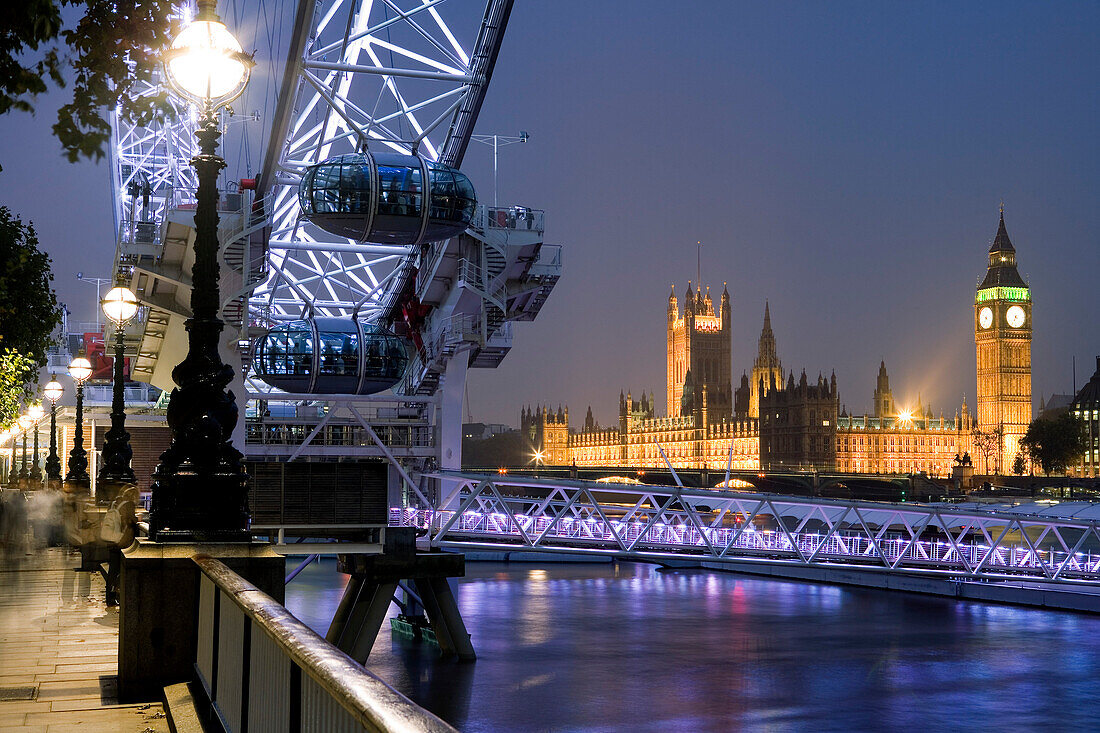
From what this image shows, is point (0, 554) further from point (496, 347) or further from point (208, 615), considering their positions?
point (496, 347)

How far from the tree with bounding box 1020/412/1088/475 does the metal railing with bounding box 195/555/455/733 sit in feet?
549

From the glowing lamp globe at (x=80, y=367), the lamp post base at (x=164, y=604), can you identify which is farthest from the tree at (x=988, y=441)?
the lamp post base at (x=164, y=604)

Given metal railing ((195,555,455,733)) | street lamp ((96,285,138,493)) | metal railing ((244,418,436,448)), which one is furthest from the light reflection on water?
A: metal railing ((195,555,455,733))

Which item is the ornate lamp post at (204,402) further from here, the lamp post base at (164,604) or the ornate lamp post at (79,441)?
the ornate lamp post at (79,441)

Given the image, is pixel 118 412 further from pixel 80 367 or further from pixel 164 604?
pixel 164 604

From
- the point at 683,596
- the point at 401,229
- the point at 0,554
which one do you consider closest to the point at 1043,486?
the point at 683,596

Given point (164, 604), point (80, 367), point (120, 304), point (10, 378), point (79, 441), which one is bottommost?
point (164, 604)

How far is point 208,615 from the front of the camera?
812 centimetres

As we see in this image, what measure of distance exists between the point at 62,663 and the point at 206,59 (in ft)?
16.8

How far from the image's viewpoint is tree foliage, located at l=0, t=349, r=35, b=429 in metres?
22.8

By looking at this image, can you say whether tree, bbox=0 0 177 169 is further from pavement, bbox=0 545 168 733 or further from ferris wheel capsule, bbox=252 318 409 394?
ferris wheel capsule, bbox=252 318 409 394

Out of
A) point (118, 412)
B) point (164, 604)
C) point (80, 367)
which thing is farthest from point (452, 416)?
point (164, 604)

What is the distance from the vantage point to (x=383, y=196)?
3600 cm

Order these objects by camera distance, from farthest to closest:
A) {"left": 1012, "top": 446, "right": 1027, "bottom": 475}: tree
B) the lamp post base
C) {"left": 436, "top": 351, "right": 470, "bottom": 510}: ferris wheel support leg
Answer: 1. {"left": 1012, "top": 446, "right": 1027, "bottom": 475}: tree
2. {"left": 436, "top": 351, "right": 470, "bottom": 510}: ferris wheel support leg
3. the lamp post base
